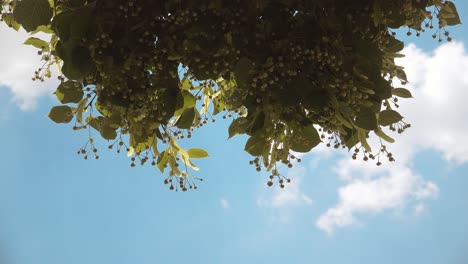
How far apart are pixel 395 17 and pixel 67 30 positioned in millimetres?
789

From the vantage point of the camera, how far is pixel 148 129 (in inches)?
49.9

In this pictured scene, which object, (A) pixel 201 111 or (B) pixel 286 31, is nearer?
(B) pixel 286 31

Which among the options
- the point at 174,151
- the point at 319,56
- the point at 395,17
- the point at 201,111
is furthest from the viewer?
the point at 201,111

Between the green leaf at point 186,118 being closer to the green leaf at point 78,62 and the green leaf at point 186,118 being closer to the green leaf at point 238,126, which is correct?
the green leaf at point 238,126

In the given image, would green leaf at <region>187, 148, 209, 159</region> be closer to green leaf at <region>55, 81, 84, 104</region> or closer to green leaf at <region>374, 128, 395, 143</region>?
green leaf at <region>55, 81, 84, 104</region>

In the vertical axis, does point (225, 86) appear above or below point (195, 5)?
above

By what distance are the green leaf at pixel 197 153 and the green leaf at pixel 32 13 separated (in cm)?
55

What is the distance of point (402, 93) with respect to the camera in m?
1.35

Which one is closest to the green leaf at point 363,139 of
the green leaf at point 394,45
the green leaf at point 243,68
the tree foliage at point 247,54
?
the tree foliage at point 247,54

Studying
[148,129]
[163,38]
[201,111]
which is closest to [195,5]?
[163,38]

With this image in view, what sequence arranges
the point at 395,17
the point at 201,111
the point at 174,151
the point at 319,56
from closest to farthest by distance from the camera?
the point at 319,56 < the point at 395,17 < the point at 174,151 < the point at 201,111

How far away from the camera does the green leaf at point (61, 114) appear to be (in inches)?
52.4

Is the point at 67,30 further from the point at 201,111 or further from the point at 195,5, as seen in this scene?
the point at 201,111

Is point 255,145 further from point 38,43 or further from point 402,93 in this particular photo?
point 38,43
